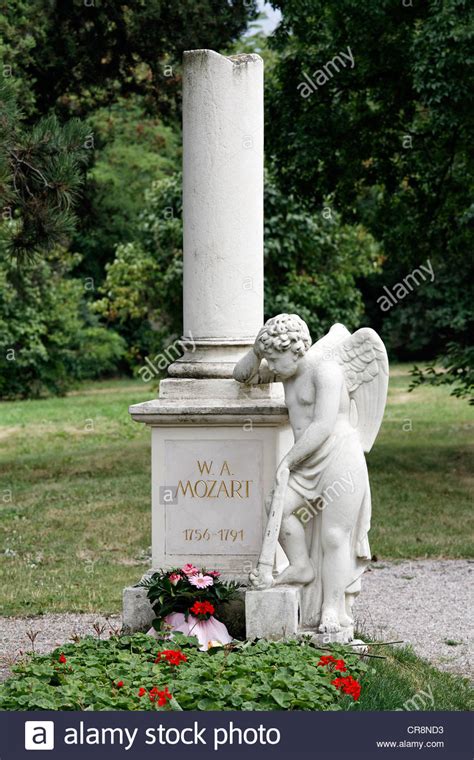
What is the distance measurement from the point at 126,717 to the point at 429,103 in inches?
299

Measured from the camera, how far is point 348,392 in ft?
20.0

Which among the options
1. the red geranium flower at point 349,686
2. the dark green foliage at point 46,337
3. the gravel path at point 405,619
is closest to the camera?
the red geranium flower at point 349,686

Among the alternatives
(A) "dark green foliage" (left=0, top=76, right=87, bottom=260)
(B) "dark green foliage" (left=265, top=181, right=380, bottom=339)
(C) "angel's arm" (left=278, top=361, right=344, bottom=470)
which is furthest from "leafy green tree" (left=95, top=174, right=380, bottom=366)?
(C) "angel's arm" (left=278, top=361, right=344, bottom=470)

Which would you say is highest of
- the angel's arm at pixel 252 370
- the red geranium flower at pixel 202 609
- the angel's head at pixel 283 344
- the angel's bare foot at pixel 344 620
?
the angel's head at pixel 283 344

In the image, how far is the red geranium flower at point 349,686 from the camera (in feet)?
15.9

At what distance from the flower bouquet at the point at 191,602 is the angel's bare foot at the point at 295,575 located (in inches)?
10.3

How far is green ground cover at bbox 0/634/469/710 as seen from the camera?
469 cm

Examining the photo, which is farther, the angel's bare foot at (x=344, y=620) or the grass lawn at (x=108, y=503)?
the grass lawn at (x=108, y=503)

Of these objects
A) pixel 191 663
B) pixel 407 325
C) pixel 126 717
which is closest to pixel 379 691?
pixel 191 663

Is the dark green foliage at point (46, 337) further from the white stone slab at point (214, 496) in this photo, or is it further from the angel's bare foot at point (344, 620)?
the angel's bare foot at point (344, 620)

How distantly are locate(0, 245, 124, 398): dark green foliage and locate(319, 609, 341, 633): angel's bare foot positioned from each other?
20.7 m

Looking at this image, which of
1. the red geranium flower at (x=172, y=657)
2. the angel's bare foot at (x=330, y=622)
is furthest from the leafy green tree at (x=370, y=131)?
the red geranium flower at (x=172, y=657)

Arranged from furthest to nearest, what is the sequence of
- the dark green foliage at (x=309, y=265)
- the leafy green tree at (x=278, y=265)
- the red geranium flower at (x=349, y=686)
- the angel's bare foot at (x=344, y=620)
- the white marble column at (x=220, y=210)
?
1. the leafy green tree at (x=278, y=265)
2. the dark green foliage at (x=309, y=265)
3. the white marble column at (x=220, y=210)
4. the angel's bare foot at (x=344, y=620)
5. the red geranium flower at (x=349, y=686)

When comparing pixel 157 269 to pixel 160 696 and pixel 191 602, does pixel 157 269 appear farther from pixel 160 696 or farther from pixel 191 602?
pixel 160 696
